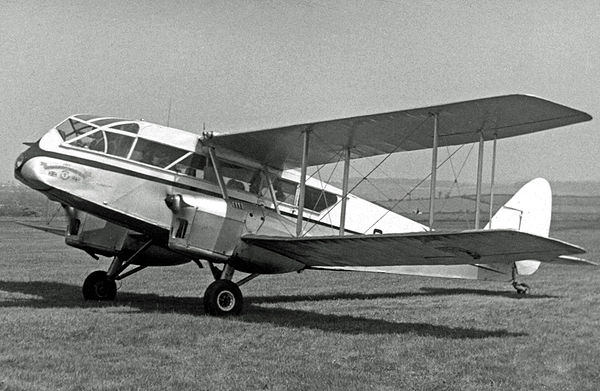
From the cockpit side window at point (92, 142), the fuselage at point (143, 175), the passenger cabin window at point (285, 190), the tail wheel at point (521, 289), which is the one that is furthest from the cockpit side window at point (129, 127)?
the tail wheel at point (521, 289)

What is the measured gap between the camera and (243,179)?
12.0m

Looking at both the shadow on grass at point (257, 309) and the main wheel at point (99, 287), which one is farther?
the main wheel at point (99, 287)

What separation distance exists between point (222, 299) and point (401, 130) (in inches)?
147

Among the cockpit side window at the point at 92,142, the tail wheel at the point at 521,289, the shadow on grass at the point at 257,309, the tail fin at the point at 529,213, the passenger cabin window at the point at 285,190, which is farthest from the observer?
the tail fin at the point at 529,213

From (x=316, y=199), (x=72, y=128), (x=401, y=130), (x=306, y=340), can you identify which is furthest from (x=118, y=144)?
(x=306, y=340)

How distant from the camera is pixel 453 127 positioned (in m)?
10.9

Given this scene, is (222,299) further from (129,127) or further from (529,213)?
(529,213)

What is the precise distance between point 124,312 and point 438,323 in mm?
4611

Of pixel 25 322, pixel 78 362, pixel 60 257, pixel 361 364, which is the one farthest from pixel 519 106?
pixel 60 257

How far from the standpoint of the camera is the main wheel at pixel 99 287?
1282 cm

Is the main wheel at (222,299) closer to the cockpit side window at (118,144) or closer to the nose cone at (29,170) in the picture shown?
the cockpit side window at (118,144)

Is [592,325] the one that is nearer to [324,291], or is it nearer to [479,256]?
[479,256]

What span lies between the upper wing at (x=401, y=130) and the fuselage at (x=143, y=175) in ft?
1.54

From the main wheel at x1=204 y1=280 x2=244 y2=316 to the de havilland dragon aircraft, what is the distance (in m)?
0.02
